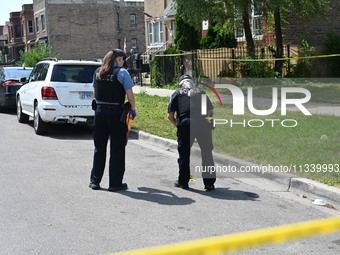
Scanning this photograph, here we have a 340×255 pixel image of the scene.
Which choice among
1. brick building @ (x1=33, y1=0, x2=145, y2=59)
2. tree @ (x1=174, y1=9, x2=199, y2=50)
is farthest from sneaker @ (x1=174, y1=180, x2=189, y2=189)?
brick building @ (x1=33, y1=0, x2=145, y2=59)

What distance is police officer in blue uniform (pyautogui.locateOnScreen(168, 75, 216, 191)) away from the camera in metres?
7.63

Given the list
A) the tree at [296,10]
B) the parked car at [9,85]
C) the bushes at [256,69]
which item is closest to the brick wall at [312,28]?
the tree at [296,10]

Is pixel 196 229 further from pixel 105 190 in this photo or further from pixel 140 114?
pixel 140 114

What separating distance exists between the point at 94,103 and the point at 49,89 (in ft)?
17.2

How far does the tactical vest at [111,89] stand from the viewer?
25.2 feet

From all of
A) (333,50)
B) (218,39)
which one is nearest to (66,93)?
(218,39)

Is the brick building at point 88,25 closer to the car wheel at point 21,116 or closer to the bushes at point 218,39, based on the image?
the bushes at point 218,39

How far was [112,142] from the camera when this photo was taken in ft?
25.4

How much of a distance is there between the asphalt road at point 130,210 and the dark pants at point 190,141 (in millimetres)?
232

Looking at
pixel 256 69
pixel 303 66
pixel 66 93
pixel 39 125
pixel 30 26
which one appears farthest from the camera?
pixel 30 26

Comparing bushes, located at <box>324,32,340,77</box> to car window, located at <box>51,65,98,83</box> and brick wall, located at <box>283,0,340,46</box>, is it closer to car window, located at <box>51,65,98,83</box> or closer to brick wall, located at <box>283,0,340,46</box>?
brick wall, located at <box>283,0,340,46</box>

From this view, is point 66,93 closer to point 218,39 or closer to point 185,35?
point 218,39

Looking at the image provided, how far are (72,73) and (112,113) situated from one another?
557cm

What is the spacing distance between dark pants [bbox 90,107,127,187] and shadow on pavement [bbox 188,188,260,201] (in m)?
1.09
